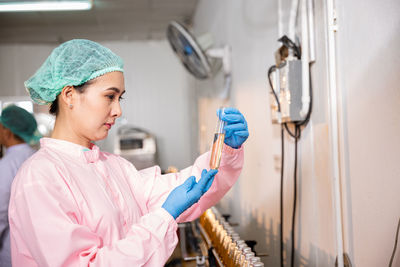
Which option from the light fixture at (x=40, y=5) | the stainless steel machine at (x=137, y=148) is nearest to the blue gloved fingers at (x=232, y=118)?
the light fixture at (x=40, y=5)

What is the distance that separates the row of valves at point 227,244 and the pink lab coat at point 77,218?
0.30 meters

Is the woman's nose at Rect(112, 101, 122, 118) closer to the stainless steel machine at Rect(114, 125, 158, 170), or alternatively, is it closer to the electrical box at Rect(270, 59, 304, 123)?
the electrical box at Rect(270, 59, 304, 123)

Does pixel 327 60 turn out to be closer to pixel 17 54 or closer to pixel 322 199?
pixel 322 199

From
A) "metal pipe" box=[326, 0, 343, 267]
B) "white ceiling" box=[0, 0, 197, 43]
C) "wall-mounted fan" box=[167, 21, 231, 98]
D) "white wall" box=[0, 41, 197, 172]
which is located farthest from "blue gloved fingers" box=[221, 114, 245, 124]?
"white wall" box=[0, 41, 197, 172]

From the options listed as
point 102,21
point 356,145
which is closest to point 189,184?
point 356,145

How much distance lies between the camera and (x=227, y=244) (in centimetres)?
126

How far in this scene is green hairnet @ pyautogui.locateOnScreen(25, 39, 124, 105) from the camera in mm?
989

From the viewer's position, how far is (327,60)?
1.16 metres

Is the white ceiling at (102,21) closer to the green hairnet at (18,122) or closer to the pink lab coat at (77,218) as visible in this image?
the green hairnet at (18,122)

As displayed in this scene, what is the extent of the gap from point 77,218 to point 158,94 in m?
4.45

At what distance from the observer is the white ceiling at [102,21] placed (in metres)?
3.96

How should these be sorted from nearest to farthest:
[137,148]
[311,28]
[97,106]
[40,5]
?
[97,106] < [311,28] < [40,5] < [137,148]

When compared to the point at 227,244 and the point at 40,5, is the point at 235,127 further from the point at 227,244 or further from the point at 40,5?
the point at 40,5

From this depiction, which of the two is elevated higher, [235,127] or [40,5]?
[40,5]
